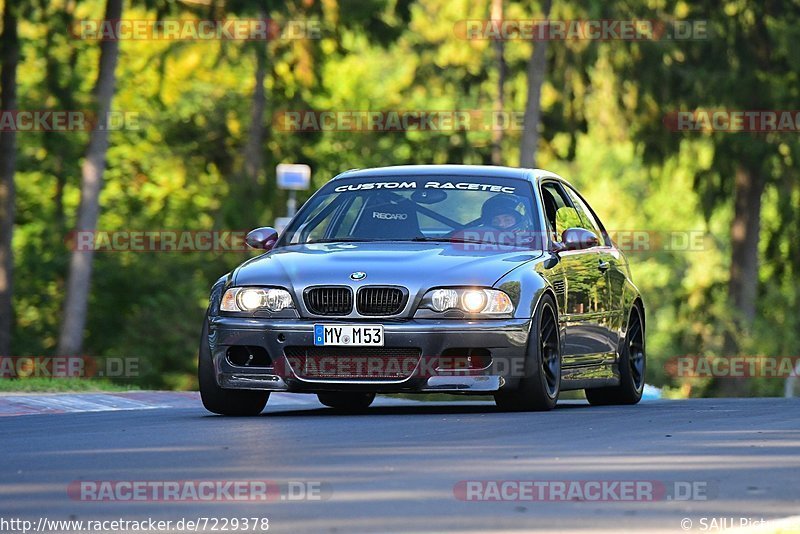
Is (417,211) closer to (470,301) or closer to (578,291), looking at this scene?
(578,291)

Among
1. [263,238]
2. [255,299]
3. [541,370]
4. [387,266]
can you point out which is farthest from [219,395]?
[541,370]

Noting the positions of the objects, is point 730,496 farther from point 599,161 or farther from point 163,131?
point 599,161

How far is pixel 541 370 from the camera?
12719 millimetres

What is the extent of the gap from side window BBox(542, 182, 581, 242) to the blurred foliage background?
50.9 feet

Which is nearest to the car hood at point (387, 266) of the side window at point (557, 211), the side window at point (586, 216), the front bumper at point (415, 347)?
the front bumper at point (415, 347)

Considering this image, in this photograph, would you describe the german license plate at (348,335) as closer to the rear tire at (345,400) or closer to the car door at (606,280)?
the car door at (606,280)

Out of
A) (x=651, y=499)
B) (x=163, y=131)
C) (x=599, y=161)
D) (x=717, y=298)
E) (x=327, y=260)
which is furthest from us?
(x=599, y=161)

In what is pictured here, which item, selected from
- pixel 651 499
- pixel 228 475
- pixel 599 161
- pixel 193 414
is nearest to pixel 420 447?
pixel 228 475

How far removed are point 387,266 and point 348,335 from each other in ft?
1.73

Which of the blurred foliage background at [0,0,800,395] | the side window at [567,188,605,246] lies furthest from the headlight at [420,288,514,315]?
the blurred foliage background at [0,0,800,395]

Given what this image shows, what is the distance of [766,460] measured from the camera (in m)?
9.54

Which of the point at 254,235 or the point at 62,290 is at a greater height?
the point at 254,235

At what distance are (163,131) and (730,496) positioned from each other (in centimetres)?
3751

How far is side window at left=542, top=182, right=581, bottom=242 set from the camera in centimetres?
1410
